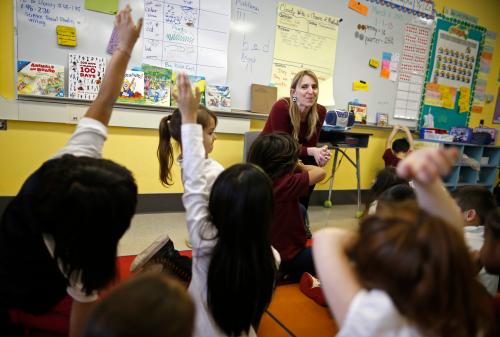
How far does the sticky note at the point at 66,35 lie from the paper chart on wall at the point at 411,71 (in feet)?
11.3

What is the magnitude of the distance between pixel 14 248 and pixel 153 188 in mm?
2236

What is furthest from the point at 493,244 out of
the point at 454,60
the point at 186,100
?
the point at 454,60

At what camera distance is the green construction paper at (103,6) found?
2.42 m

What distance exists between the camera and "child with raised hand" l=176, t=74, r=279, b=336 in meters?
0.93

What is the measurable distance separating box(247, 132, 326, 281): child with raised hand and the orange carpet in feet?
0.45

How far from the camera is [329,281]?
0.67 m

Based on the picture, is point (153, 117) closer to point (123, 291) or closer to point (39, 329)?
point (39, 329)

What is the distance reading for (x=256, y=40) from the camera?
3049 millimetres

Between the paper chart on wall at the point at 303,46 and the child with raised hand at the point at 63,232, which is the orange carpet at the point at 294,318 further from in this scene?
the paper chart on wall at the point at 303,46

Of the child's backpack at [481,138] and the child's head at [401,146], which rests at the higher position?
the child's backpack at [481,138]

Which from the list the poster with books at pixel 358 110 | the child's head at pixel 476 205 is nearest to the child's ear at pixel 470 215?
the child's head at pixel 476 205

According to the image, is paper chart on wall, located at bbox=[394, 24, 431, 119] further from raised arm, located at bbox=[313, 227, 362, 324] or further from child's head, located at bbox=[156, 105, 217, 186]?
raised arm, located at bbox=[313, 227, 362, 324]

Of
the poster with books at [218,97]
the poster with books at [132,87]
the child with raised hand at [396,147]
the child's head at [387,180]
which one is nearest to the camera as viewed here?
the child's head at [387,180]

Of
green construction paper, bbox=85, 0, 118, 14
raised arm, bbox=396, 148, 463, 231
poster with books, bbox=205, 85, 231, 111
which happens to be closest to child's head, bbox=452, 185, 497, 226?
raised arm, bbox=396, 148, 463, 231
